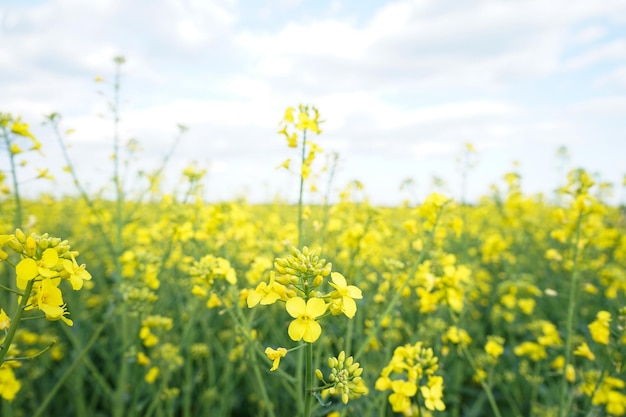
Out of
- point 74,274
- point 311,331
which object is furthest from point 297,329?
point 74,274

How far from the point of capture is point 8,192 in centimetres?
329

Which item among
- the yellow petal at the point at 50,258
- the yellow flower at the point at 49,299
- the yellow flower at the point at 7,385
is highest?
the yellow petal at the point at 50,258

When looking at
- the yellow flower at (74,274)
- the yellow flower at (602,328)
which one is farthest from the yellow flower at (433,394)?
the yellow flower at (74,274)

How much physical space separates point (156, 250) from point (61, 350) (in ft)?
4.76

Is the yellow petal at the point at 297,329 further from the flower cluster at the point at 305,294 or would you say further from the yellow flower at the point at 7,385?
the yellow flower at the point at 7,385

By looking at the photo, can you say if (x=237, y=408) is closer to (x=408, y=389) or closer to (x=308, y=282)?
(x=408, y=389)

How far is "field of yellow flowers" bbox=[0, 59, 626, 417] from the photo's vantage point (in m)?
1.37

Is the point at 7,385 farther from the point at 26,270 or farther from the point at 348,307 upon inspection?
the point at 348,307

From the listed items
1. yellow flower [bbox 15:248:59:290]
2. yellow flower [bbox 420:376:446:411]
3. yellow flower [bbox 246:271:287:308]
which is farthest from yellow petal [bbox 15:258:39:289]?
yellow flower [bbox 420:376:446:411]

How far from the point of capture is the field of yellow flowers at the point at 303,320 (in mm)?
1366

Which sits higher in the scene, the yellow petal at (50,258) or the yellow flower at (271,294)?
the yellow petal at (50,258)

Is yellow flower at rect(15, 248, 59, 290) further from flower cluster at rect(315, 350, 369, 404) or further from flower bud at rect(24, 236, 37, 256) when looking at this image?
flower cluster at rect(315, 350, 369, 404)

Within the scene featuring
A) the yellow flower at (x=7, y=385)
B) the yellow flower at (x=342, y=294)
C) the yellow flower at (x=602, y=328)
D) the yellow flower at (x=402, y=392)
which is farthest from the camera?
the yellow flower at (x=602, y=328)

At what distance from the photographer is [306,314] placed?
1257mm
